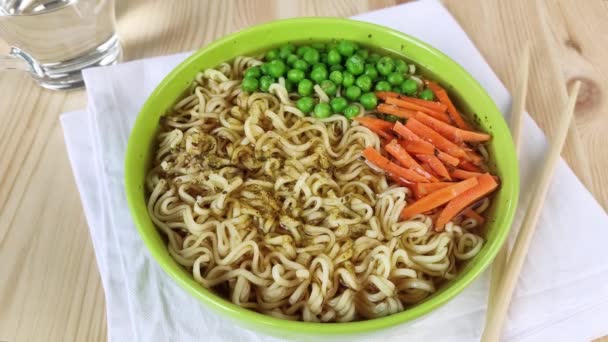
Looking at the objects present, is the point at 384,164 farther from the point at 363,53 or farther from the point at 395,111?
the point at 363,53

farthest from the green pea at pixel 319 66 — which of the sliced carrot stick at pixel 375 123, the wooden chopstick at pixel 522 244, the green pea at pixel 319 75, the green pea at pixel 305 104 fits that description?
the wooden chopstick at pixel 522 244

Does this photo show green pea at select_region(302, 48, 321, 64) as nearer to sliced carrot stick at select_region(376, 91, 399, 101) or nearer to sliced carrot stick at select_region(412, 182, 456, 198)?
sliced carrot stick at select_region(376, 91, 399, 101)

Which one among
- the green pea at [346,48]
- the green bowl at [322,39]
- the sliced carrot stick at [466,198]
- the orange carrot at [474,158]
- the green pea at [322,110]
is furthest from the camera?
the green pea at [346,48]

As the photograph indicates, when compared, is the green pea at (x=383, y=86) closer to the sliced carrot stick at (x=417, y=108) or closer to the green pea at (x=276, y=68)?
the sliced carrot stick at (x=417, y=108)

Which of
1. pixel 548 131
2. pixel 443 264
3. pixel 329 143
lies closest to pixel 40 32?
pixel 329 143

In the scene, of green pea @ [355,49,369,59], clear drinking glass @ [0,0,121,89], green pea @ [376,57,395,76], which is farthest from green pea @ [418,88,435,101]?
clear drinking glass @ [0,0,121,89]
